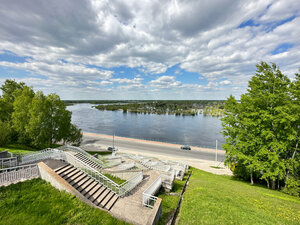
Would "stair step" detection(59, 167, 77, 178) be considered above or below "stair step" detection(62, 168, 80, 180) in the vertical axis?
above

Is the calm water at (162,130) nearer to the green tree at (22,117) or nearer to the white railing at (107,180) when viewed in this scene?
the green tree at (22,117)

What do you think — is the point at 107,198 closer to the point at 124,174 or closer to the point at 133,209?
→ the point at 133,209

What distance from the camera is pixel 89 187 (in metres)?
9.63

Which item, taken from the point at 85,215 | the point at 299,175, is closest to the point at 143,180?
the point at 85,215

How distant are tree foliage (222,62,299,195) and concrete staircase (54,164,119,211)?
13.4m

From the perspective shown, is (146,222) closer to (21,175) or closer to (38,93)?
(21,175)

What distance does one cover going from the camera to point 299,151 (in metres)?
14.7

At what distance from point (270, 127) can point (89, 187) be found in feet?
58.2

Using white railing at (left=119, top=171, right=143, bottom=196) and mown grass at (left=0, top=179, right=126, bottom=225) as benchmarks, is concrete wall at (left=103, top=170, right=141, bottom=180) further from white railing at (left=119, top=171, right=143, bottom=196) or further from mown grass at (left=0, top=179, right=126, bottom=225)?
mown grass at (left=0, top=179, right=126, bottom=225)

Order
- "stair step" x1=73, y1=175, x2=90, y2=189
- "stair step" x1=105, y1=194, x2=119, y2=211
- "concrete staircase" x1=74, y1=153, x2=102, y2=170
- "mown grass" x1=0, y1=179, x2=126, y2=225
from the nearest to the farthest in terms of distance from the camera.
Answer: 1. "mown grass" x1=0, y1=179, x2=126, y2=225
2. "stair step" x1=105, y1=194, x2=119, y2=211
3. "stair step" x1=73, y1=175, x2=90, y2=189
4. "concrete staircase" x1=74, y1=153, x2=102, y2=170

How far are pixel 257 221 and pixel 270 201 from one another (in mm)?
4246

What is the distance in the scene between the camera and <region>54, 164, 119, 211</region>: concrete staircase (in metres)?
8.92

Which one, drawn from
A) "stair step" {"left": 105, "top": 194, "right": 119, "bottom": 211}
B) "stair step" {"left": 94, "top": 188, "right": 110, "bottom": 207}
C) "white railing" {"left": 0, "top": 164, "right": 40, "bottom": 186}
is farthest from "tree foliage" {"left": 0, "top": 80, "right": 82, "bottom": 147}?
"stair step" {"left": 105, "top": 194, "right": 119, "bottom": 211}

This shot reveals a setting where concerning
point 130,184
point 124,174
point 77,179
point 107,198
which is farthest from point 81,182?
point 124,174
